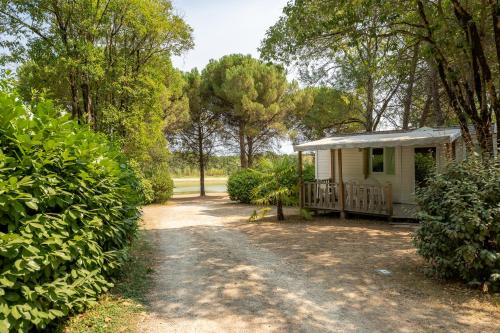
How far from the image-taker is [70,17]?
12031mm

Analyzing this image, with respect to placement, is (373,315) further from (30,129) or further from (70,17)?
(70,17)

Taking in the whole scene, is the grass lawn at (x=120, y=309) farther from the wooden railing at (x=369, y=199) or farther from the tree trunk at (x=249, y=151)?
the tree trunk at (x=249, y=151)

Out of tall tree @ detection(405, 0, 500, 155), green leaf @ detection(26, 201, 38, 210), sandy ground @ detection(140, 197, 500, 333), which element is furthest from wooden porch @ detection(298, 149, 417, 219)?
green leaf @ detection(26, 201, 38, 210)

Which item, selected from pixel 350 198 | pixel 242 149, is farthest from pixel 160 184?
pixel 350 198

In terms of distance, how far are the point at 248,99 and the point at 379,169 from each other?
12.1m

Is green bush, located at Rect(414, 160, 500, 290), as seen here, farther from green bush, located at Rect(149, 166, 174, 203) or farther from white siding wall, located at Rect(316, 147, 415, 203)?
green bush, located at Rect(149, 166, 174, 203)

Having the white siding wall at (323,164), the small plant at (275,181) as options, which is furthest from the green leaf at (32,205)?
the white siding wall at (323,164)

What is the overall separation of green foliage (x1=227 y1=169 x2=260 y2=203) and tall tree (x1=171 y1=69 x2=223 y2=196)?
6.97 meters

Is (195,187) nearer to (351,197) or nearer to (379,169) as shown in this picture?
(379,169)

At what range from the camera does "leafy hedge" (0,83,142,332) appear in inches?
108

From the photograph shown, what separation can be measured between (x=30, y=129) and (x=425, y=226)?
5180 mm

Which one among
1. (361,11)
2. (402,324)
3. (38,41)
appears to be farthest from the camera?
(38,41)

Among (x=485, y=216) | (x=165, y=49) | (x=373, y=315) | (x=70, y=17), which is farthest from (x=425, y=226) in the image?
(x=165, y=49)

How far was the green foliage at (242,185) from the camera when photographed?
59.7ft
